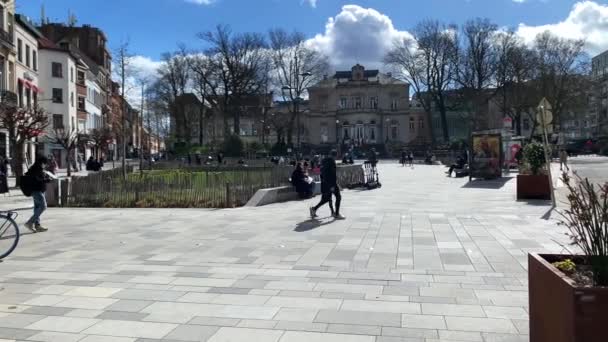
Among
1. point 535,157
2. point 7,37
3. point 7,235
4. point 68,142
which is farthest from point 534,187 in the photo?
point 7,37

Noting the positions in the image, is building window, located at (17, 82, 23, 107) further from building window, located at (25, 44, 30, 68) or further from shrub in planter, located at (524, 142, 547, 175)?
shrub in planter, located at (524, 142, 547, 175)

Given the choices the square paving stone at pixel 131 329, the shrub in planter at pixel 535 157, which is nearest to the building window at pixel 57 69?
the shrub in planter at pixel 535 157

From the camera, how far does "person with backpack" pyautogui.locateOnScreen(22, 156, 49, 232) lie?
12031mm

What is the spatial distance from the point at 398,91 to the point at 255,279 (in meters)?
100

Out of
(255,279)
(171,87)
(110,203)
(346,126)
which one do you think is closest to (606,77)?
(346,126)

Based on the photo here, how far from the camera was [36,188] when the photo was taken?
12.2 metres

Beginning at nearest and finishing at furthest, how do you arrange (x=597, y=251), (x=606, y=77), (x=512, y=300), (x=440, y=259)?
(x=597, y=251), (x=512, y=300), (x=440, y=259), (x=606, y=77)

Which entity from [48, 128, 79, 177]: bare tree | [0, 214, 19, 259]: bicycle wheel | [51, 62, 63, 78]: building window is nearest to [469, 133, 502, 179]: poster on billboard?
[48, 128, 79, 177]: bare tree

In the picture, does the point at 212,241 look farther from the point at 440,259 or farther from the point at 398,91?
the point at 398,91

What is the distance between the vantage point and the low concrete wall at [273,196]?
17.1 meters

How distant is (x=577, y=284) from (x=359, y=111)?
98580 mm

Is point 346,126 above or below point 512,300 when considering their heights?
above

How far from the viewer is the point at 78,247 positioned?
1001 cm

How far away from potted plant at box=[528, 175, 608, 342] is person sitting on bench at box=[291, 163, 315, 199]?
15163mm
